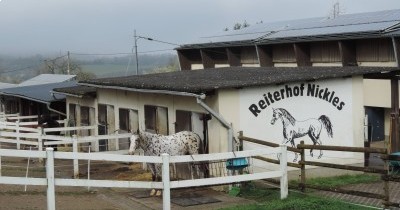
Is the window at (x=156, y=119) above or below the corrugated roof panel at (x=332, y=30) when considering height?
below

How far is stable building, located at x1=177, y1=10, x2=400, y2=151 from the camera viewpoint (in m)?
24.2

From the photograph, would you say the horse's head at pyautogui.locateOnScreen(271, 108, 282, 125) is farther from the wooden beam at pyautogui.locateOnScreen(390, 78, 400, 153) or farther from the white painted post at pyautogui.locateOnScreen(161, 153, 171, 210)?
the wooden beam at pyautogui.locateOnScreen(390, 78, 400, 153)

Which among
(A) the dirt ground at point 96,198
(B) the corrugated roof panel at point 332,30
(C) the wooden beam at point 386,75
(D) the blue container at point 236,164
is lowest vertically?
(A) the dirt ground at point 96,198

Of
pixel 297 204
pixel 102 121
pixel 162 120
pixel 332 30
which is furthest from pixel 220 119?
pixel 332 30

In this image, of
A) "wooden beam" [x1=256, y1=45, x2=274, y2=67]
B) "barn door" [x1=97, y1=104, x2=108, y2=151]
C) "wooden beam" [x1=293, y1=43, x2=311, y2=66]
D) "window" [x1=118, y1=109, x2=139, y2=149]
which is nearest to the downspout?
"window" [x1=118, y1=109, x2=139, y2=149]

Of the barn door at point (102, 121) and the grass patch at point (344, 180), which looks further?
the barn door at point (102, 121)

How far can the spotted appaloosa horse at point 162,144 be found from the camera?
1339 cm

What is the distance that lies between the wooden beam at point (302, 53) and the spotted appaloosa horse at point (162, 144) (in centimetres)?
1458

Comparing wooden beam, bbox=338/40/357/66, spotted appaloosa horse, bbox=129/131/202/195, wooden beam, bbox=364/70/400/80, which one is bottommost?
spotted appaloosa horse, bbox=129/131/202/195

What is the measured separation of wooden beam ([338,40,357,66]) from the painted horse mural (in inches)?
422

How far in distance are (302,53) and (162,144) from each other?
1597cm

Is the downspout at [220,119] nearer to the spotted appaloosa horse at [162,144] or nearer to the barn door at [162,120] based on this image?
the spotted appaloosa horse at [162,144]

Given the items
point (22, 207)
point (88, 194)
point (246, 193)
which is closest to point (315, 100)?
point (246, 193)

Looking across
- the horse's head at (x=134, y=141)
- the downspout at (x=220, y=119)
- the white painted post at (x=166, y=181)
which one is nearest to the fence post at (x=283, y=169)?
the downspout at (x=220, y=119)
